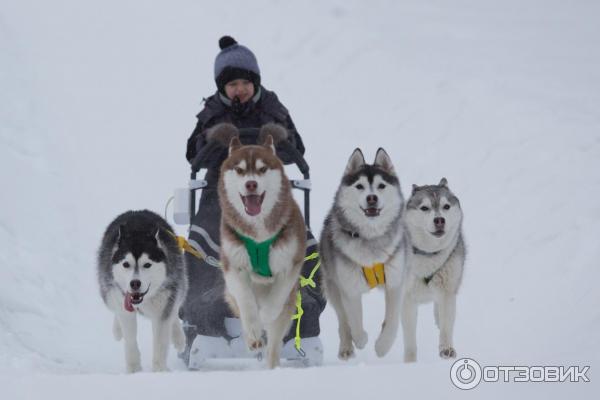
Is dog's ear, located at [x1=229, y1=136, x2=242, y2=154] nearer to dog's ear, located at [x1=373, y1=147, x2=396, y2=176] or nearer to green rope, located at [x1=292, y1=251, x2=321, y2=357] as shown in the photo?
dog's ear, located at [x1=373, y1=147, x2=396, y2=176]

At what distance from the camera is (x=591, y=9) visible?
15227 mm

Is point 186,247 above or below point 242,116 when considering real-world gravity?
below

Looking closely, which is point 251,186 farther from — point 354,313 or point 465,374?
point 465,374

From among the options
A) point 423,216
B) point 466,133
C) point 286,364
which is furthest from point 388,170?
point 466,133

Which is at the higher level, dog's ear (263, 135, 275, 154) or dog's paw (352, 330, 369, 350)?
dog's ear (263, 135, 275, 154)

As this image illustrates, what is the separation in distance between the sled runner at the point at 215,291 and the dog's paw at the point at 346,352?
319 mm

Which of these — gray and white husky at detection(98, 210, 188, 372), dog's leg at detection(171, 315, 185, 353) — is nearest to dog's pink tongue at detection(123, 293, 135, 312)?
gray and white husky at detection(98, 210, 188, 372)

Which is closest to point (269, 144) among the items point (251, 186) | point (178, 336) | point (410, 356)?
point (251, 186)

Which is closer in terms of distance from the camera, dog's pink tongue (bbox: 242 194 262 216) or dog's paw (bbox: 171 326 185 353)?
dog's pink tongue (bbox: 242 194 262 216)

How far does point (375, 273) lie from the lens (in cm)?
497

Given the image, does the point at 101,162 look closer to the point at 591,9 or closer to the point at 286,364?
the point at 286,364

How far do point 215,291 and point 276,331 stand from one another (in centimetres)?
70

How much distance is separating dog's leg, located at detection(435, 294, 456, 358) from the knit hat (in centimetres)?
186

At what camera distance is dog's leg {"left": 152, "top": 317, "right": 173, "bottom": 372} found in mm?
4949
